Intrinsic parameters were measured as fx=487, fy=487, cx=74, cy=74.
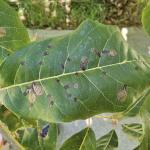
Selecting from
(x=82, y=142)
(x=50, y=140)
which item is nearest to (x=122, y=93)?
(x=82, y=142)

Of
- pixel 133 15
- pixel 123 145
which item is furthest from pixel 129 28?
pixel 123 145

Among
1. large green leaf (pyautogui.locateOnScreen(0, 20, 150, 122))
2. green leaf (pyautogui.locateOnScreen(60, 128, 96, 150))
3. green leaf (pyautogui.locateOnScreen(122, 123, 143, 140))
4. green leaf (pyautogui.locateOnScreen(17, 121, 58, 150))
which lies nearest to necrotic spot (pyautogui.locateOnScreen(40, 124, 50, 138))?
green leaf (pyautogui.locateOnScreen(17, 121, 58, 150))

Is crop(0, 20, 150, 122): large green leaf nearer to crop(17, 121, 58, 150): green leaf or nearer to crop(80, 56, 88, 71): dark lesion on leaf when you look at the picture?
crop(80, 56, 88, 71): dark lesion on leaf

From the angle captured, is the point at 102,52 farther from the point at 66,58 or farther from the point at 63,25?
the point at 63,25

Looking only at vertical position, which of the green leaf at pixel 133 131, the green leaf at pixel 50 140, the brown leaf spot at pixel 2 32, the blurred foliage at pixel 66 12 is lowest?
the blurred foliage at pixel 66 12

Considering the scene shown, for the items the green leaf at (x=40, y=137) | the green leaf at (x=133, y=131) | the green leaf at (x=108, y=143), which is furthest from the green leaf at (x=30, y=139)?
the green leaf at (x=133, y=131)

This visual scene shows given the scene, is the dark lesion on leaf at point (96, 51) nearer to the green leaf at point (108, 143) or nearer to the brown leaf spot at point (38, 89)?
the brown leaf spot at point (38, 89)
